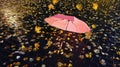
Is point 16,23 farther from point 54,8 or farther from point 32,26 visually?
point 54,8

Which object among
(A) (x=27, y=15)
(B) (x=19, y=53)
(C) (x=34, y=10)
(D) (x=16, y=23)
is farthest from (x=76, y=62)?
(C) (x=34, y=10)

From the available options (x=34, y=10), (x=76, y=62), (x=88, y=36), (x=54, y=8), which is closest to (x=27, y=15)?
(x=34, y=10)

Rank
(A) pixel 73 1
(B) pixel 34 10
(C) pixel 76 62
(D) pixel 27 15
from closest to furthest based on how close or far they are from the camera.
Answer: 1. (C) pixel 76 62
2. (D) pixel 27 15
3. (B) pixel 34 10
4. (A) pixel 73 1

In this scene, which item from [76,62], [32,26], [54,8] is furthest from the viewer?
[54,8]

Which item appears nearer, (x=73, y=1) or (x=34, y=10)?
(x=34, y=10)

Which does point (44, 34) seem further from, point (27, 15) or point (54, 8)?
point (54, 8)

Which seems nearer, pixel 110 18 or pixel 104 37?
pixel 104 37

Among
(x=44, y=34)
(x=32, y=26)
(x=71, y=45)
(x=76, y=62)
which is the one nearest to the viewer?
(x=76, y=62)

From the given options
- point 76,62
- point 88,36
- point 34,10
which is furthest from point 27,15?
point 76,62

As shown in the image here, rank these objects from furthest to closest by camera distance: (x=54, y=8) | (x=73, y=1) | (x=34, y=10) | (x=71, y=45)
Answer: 1. (x=73, y=1)
2. (x=54, y=8)
3. (x=34, y=10)
4. (x=71, y=45)
